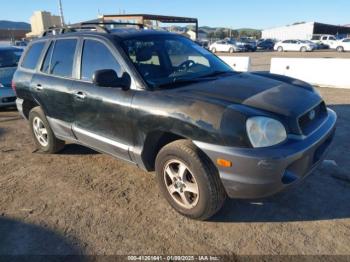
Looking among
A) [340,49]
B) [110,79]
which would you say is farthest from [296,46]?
[110,79]

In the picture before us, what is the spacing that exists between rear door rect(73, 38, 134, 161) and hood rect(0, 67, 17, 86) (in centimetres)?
518

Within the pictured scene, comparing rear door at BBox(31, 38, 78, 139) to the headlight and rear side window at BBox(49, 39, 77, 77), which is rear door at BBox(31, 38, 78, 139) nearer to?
rear side window at BBox(49, 39, 77, 77)

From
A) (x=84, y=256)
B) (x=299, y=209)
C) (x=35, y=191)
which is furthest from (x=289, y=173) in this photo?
(x=35, y=191)

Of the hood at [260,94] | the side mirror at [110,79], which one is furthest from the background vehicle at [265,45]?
the side mirror at [110,79]

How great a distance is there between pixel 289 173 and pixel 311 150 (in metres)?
0.33

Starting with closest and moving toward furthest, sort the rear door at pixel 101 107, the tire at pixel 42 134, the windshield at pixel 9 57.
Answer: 1. the rear door at pixel 101 107
2. the tire at pixel 42 134
3. the windshield at pixel 9 57

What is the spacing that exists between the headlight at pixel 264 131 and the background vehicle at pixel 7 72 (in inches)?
295

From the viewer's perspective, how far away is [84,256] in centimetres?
283

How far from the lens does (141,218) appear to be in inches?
133

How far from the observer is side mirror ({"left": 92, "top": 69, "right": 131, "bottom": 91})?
328 cm

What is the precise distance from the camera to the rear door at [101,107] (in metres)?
3.60

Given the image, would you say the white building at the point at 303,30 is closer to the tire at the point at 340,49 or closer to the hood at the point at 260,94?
the tire at the point at 340,49

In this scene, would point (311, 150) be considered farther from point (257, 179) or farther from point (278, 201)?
point (278, 201)

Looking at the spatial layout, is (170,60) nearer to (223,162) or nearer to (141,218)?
(223,162)
